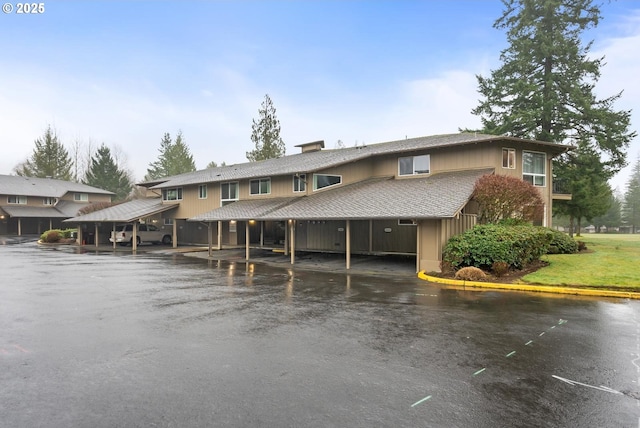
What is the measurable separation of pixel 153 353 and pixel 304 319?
3.31 m

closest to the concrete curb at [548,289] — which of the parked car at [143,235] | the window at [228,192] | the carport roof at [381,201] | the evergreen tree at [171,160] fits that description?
the carport roof at [381,201]

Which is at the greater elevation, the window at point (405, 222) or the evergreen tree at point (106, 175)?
the evergreen tree at point (106, 175)

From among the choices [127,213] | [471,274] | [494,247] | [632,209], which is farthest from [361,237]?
[632,209]

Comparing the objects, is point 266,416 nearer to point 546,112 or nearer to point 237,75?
point 546,112

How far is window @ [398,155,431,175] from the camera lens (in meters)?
21.3

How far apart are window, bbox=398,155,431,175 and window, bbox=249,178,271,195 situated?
9.43m

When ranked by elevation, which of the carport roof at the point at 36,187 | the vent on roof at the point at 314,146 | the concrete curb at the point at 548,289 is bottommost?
the concrete curb at the point at 548,289

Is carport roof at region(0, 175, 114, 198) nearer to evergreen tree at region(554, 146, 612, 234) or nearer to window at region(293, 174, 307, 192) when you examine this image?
window at region(293, 174, 307, 192)

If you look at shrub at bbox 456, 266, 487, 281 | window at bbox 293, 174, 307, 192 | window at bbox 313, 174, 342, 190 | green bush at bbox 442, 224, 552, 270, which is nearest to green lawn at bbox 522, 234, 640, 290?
green bush at bbox 442, 224, 552, 270

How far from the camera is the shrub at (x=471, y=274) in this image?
43.3ft

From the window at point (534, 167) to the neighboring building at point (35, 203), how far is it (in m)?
51.3

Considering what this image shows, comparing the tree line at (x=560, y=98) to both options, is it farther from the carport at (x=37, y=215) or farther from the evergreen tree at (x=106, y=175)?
the evergreen tree at (x=106, y=175)

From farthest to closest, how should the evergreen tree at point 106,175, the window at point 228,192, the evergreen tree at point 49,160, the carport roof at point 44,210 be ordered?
the evergreen tree at point 49,160 < the evergreen tree at point 106,175 < the carport roof at point 44,210 < the window at point 228,192

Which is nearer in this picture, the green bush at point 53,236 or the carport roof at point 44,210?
the green bush at point 53,236
